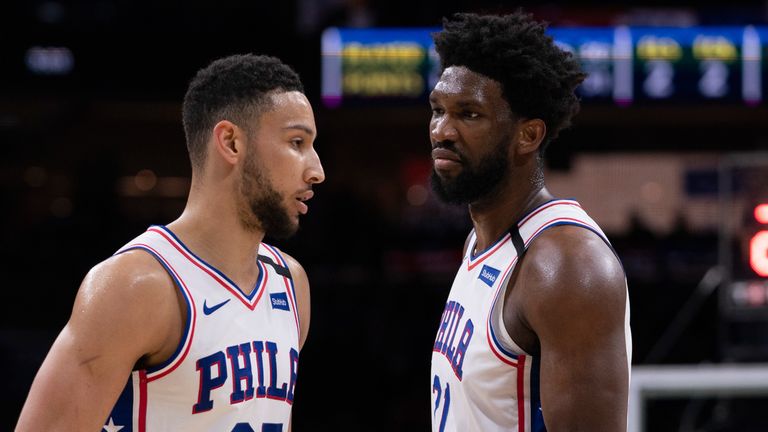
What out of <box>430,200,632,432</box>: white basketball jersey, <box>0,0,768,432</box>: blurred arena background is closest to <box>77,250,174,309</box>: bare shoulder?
<box>430,200,632,432</box>: white basketball jersey

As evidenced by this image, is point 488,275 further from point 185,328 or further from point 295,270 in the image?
Result: point 185,328

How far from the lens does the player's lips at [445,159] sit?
2.54m

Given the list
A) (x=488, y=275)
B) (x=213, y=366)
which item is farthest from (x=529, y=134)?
(x=213, y=366)

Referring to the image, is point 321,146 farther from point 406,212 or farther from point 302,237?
point 302,237

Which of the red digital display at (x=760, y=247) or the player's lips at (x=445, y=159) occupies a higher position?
the player's lips at (x=445, y=159)

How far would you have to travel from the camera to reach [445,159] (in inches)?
101

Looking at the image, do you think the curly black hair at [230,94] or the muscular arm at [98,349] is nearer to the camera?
the muscular arm at [98,349]

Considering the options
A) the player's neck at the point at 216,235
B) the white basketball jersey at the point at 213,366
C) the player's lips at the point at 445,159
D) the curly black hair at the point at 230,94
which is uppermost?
the curly black hair at the point at 230,94

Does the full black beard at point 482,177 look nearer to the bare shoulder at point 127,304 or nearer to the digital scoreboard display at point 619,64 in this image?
the bare shoulder at point 127,304

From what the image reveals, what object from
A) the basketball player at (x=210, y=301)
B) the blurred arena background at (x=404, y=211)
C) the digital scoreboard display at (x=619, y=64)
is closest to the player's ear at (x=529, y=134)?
the basketball player at (x=210, y=301)

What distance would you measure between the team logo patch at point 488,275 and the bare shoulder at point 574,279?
6.2 inches

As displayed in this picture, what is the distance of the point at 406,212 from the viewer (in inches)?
405

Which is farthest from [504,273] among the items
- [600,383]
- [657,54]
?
[657,54]

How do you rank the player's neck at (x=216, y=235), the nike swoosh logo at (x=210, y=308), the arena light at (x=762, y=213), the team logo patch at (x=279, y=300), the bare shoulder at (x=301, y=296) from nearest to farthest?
the nike swoosh logo at (x=210, y=308) < the player's neck at (x=216, y=235) < the team logo patch at (x=279, y=300) < the bare shoulder at (x=301, y=296) < the arena light at (x=762, y=213)
